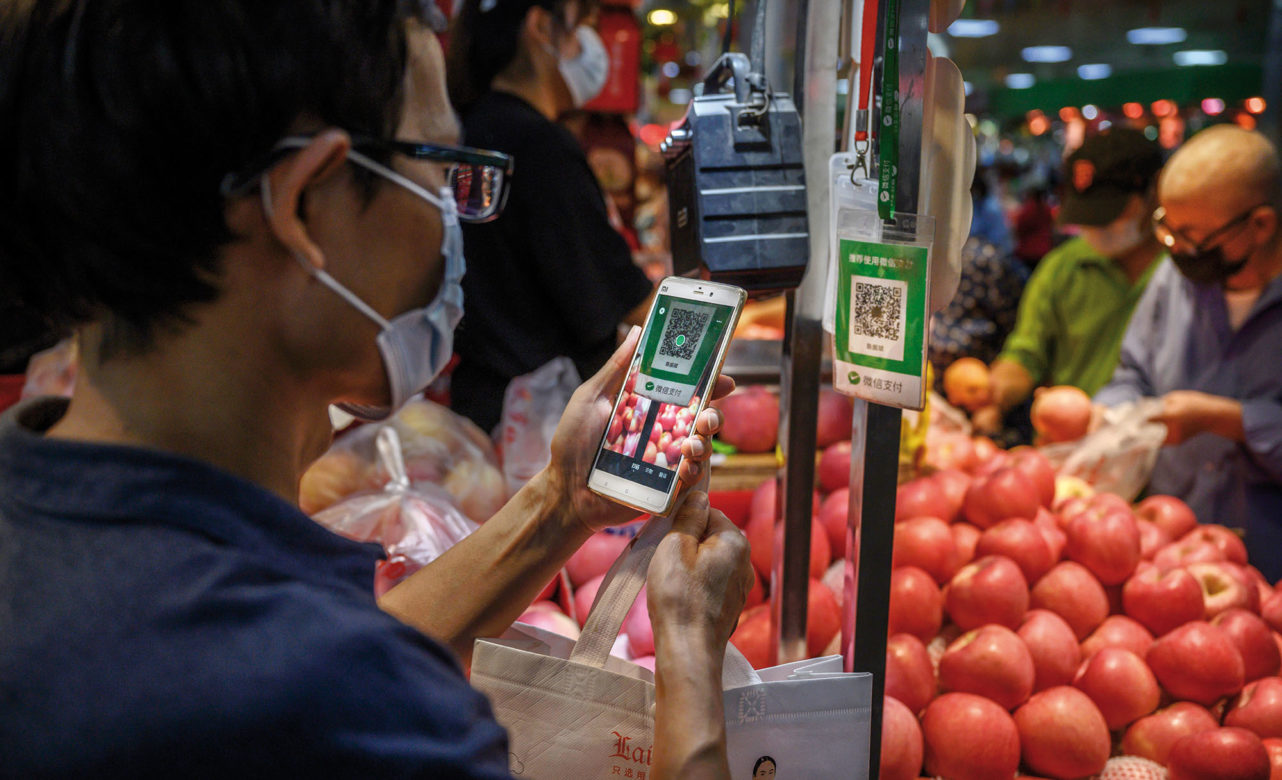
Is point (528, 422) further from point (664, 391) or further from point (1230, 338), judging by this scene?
point (1230, 338)

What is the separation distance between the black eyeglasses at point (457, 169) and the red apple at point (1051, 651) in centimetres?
122

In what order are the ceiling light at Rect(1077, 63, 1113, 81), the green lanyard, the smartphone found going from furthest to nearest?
the ceiling light at Rect(1077, 63, 1113, 81)
the smartphone
the green lanyard

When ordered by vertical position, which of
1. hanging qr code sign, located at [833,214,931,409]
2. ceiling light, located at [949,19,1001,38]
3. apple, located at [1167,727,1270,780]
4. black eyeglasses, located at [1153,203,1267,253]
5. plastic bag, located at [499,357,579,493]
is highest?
ceiling light, located at [949,19,1001,38]

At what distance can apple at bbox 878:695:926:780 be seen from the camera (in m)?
1.38

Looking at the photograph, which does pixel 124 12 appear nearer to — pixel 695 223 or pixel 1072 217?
pixel 695 223

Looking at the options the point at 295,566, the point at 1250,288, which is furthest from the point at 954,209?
the point at 1250,288

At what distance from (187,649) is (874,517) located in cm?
78

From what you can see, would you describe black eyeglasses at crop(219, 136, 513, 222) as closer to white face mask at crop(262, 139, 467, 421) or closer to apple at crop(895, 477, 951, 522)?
white face mask at crop(262, 139, 467, 421)

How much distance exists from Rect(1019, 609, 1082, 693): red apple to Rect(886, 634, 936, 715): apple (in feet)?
0.67

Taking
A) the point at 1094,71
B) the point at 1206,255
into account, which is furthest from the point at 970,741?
the point at 1094,71

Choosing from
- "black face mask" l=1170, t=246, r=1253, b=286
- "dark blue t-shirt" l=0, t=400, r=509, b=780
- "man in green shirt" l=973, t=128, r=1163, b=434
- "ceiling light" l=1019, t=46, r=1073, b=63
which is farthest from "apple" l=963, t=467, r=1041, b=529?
"ceiling light" l=1019, t=46, r=1073, b=63

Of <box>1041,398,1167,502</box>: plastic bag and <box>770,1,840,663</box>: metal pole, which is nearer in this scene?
<box>770,1,840,663</box>: metal pole

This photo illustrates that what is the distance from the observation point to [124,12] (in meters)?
0.75

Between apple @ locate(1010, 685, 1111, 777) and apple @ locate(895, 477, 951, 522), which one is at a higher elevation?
apple @ locate(895, 477, 951, 522)
